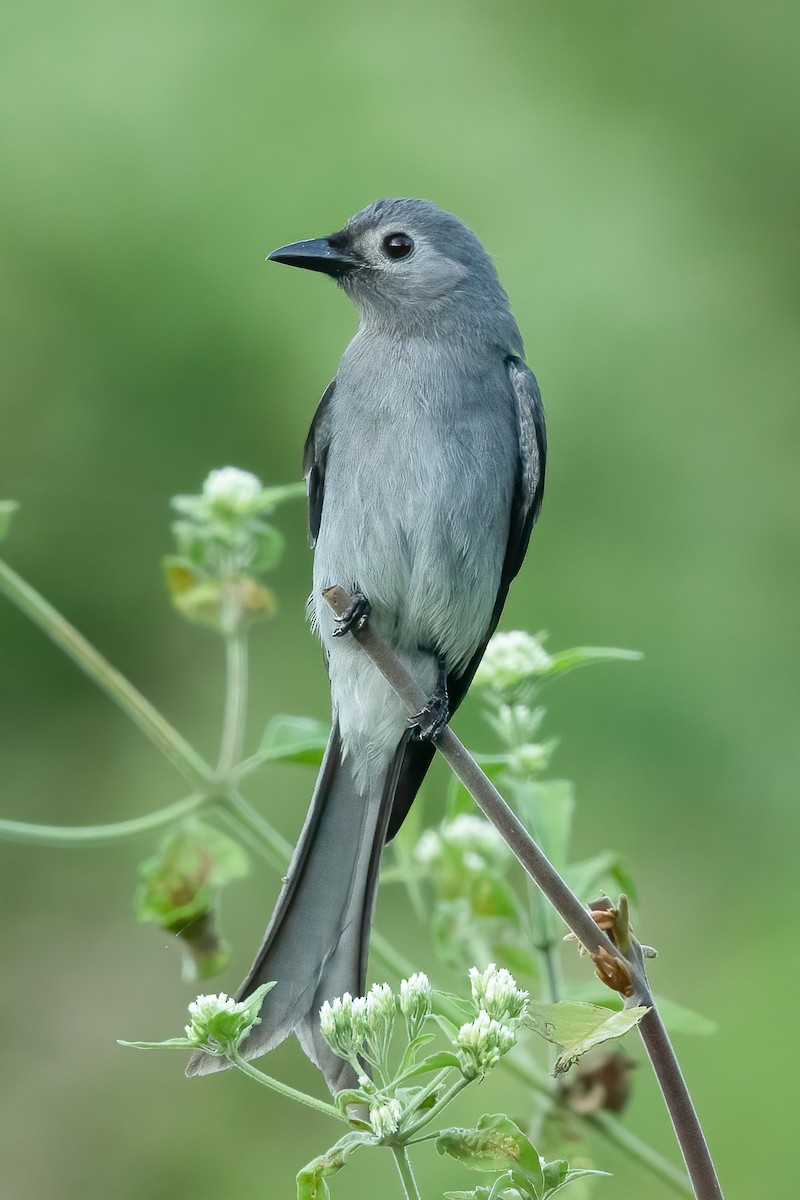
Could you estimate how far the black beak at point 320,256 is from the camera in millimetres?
2369

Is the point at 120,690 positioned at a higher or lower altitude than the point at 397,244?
lower

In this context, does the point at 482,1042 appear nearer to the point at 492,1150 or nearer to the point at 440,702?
the point at 492,1150

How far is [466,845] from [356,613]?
465 millimetres

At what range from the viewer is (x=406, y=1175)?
101 centimetres

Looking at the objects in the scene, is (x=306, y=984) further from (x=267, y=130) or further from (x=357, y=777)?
(x=267, y=130)

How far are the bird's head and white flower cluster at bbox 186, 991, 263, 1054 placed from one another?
157 cm

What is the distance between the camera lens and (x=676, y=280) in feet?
13.8

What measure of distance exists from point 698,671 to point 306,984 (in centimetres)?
224

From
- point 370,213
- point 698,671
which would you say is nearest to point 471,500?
point 370,213

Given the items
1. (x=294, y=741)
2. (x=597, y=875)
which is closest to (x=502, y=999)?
(x=597, y=875)

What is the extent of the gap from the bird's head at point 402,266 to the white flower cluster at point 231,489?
70 centimetres

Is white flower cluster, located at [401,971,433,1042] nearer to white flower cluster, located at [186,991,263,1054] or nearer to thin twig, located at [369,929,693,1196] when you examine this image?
white flower cluster, located at [186,991,263,1054]

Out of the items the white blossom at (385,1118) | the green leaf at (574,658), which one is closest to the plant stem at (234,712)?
the green leaf at (574,658)

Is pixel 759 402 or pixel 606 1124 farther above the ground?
pixel 759 402
